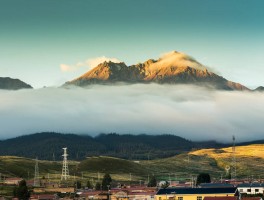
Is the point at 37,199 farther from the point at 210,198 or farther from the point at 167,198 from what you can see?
the point at 210,198

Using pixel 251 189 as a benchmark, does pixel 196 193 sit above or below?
below

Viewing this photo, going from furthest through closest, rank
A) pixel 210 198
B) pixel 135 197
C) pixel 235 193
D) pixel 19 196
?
1. pixel 135 197
2. pixel 19 196
3. pixel 235 193
4. pixel 210 198

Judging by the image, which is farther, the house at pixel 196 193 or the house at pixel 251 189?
the house at pixel 251 189

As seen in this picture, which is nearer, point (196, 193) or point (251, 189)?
point (196, 193)

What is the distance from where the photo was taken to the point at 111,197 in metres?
197

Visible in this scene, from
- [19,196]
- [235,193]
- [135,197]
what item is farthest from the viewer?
[135,197]

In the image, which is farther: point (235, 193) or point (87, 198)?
point (87, 198)

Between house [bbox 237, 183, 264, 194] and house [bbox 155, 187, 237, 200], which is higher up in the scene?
house [bbox 237, 183, 264, 194]

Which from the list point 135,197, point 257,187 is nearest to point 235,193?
point 257,187

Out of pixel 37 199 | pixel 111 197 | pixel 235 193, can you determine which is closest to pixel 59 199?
pixel 37 199

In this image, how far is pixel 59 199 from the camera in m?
182

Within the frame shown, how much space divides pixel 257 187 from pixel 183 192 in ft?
95.8

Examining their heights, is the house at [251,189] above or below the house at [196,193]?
above

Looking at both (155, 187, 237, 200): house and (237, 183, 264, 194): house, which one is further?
(237, 183, 264, 194): house
